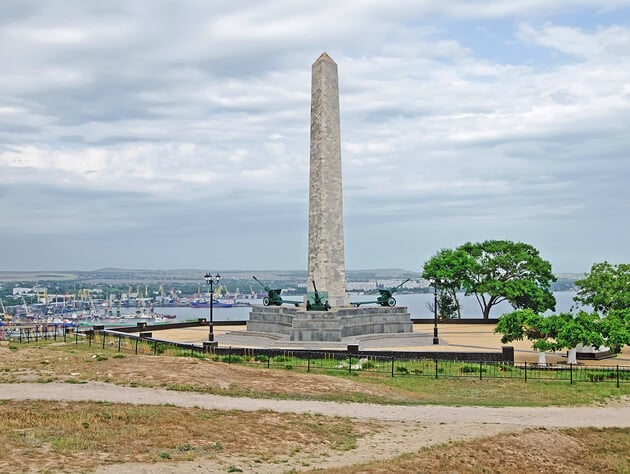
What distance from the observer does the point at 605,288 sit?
51125 millimetres

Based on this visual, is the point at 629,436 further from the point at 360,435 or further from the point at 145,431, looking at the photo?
the point at 145,431

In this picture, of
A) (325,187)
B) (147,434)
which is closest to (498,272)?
(325,187)

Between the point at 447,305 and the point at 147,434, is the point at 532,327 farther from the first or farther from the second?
the point at 447,305

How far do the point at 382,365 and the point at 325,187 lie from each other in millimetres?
15257

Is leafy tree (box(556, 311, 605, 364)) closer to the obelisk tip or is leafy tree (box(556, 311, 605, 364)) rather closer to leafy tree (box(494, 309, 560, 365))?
leafy tree (box(494, 309, 560, 365))

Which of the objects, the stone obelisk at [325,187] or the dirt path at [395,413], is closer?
the dirt path at [395,413]

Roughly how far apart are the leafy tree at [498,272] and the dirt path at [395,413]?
34.1m

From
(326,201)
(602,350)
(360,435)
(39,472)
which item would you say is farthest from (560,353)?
(39,472)

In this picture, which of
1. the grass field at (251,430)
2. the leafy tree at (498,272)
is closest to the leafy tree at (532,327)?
the grass field at (251,430)

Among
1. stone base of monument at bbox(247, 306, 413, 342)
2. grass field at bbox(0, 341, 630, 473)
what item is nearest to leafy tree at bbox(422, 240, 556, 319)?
stone base of monument at bbox(247, 306, 413, 342)

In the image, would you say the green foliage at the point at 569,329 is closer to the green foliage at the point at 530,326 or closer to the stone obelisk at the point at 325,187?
the green foliage at the point at 530,326

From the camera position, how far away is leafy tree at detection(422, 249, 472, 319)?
60281mm

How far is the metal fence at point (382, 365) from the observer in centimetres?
2912

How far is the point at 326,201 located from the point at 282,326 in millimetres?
8170
